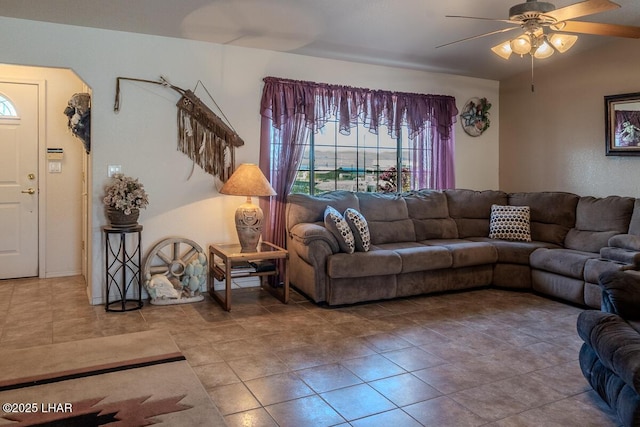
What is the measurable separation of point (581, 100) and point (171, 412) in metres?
5.27

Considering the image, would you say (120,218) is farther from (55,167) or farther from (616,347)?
(616,347)

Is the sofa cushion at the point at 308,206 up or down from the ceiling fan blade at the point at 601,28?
down

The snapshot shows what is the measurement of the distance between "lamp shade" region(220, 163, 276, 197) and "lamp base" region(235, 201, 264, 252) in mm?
189

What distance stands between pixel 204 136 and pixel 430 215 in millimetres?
2619

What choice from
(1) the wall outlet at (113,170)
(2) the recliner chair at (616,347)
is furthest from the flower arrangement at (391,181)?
(2) the recliner chair at (616,347)

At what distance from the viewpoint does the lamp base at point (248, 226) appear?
435 centimetres

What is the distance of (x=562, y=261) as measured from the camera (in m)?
4.38

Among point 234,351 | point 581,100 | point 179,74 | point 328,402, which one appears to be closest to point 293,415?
point 328,402

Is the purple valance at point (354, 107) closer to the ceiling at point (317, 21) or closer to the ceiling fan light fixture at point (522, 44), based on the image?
the ceiling at point (317, 21)

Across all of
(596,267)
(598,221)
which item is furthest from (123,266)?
(598,221)

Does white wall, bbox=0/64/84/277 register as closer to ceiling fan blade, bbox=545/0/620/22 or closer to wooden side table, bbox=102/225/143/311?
wooden side table, bbox=102/225/143/311

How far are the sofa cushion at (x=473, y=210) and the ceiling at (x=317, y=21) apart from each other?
161 centimetres

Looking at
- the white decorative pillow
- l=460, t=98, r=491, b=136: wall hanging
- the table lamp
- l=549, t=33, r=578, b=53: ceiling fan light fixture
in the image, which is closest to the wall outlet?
the table lamp

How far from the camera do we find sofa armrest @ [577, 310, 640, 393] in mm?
2049
